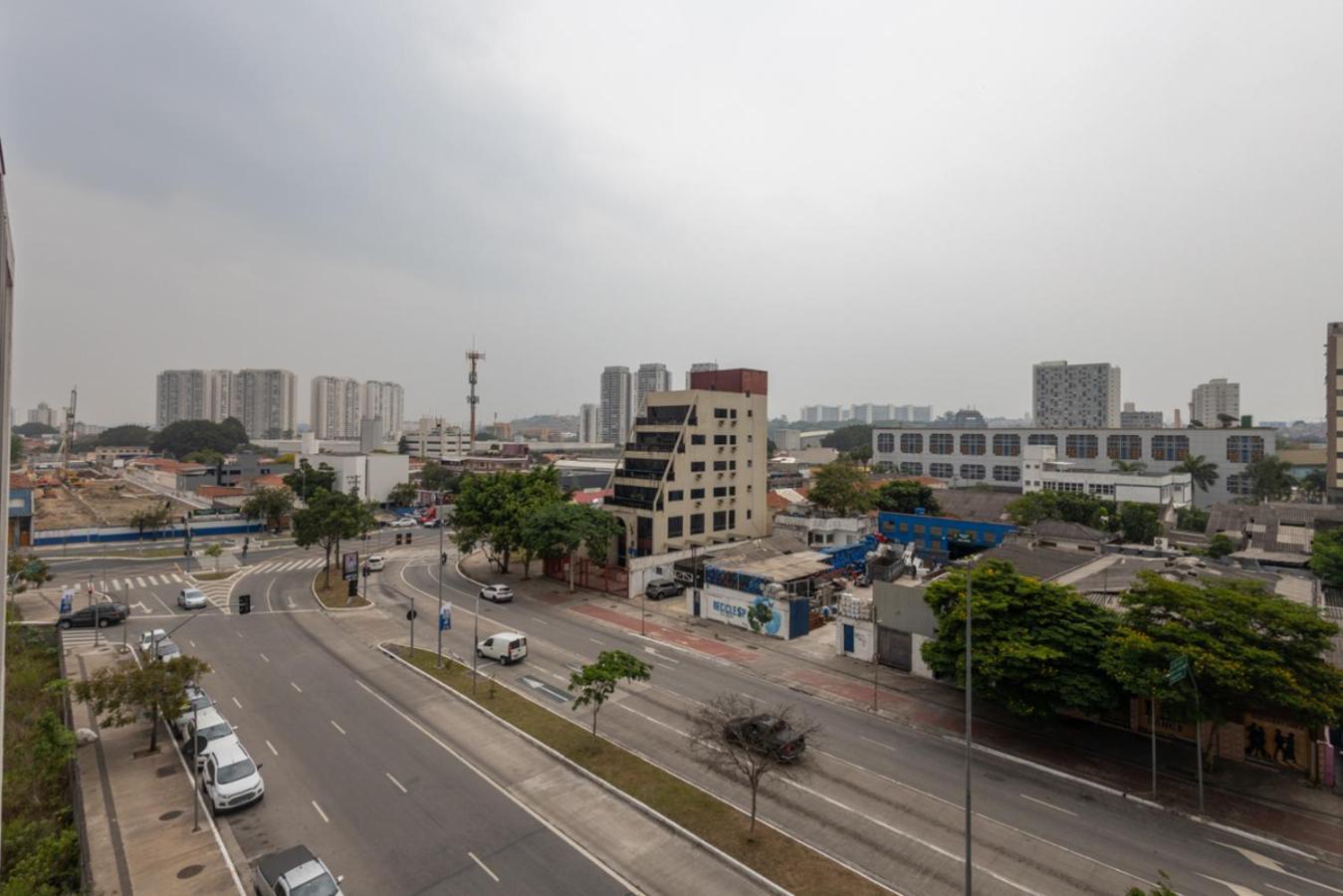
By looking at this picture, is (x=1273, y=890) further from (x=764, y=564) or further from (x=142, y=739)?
(x=142, y=739)

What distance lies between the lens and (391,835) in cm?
1948

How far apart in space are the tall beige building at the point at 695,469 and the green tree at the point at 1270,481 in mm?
84794

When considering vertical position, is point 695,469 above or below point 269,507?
above

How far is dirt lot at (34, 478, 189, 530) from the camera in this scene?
8362cm

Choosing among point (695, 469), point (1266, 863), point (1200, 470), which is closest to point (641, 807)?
point (1266, 863)

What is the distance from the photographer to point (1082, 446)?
12456 centimetres

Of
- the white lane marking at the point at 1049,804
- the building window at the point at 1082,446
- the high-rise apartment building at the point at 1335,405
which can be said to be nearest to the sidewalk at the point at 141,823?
the white lane marking at the point at 1049,804

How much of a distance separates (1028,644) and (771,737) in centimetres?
1077

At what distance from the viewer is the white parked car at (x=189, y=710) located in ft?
82.2

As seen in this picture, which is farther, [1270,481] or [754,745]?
[1270,481]

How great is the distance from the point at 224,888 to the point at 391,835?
414 centimetres

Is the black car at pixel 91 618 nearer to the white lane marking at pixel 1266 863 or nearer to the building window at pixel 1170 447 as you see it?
the white lane marking at pixel 1266 863

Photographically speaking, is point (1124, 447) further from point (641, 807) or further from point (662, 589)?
point (641, 807)

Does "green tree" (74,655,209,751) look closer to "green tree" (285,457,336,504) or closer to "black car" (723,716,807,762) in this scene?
"black car" (723,716,807,762)
